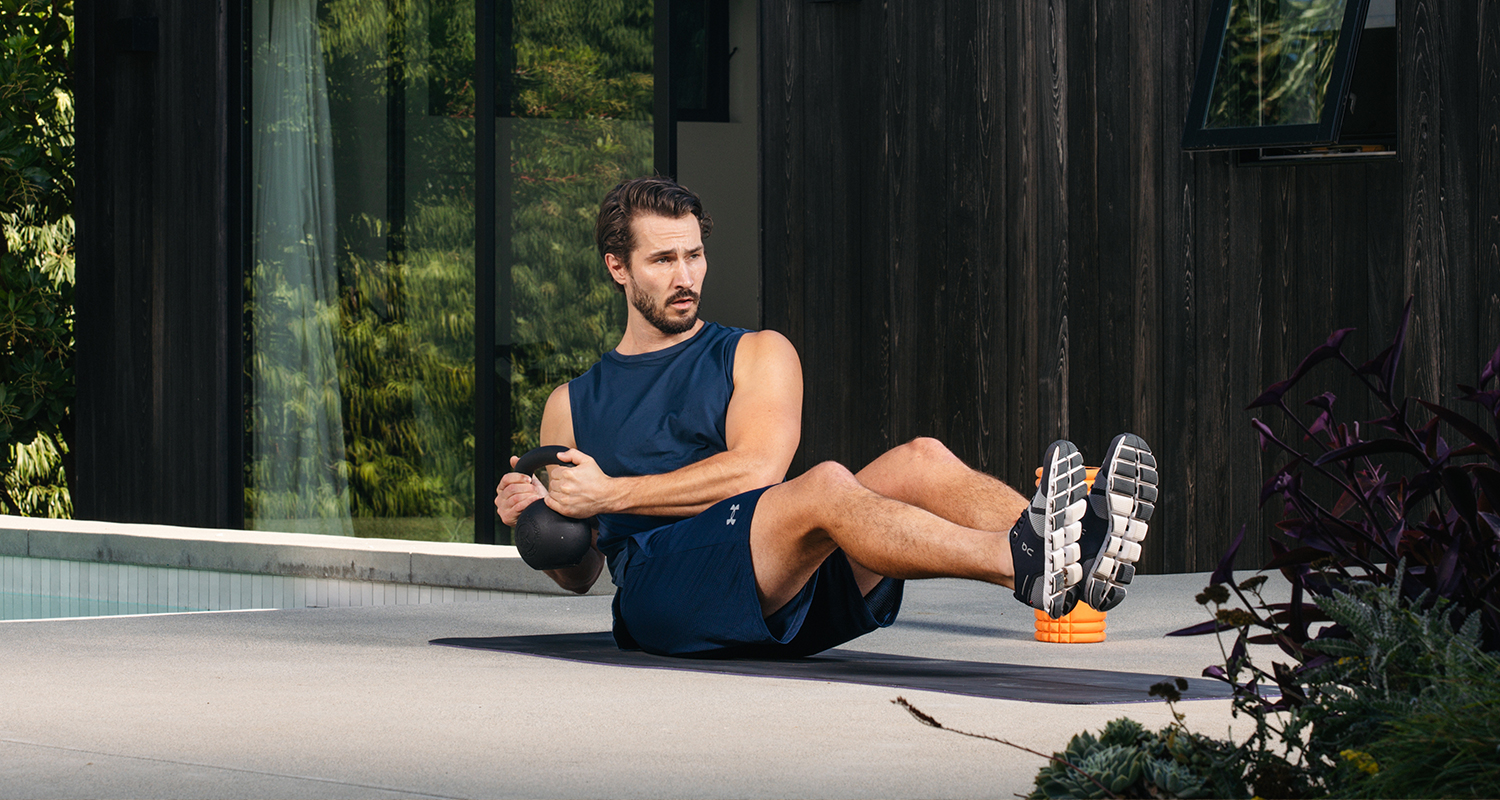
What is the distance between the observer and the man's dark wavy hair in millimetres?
4648

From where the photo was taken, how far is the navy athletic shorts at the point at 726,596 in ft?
14.5

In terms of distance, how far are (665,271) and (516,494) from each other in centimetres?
67

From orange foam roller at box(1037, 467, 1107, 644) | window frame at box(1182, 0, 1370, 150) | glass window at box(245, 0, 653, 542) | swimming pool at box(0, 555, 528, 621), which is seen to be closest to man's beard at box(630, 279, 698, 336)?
orange foam roller at box(1037, 467, 1107, 644)

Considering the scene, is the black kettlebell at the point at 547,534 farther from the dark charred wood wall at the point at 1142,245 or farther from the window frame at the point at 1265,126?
the window frame at the point at 1265,126

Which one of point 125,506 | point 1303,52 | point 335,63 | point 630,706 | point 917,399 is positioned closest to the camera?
point 630,706

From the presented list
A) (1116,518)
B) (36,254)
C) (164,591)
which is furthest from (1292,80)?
(36,254)

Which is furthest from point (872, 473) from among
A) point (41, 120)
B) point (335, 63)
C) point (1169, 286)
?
point (41, 120)

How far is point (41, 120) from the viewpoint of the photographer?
13.0m

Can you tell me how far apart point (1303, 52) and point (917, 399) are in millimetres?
2105

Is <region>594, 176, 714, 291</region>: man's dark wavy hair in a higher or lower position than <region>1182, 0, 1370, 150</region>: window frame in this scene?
lower

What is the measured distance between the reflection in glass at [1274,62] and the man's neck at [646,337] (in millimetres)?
3389

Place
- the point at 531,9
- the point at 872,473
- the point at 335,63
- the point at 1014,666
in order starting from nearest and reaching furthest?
the point at 872,473, the point at 1014,666, the point at 531,9, the point at 335,63

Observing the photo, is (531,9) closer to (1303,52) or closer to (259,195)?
(259,195)

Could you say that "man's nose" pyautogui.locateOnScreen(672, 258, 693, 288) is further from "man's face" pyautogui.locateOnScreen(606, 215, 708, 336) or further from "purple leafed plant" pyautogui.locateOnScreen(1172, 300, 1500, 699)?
"purple leafed plant" pyautogui.locateOnScreen(1172, 300, 1500, 699)
